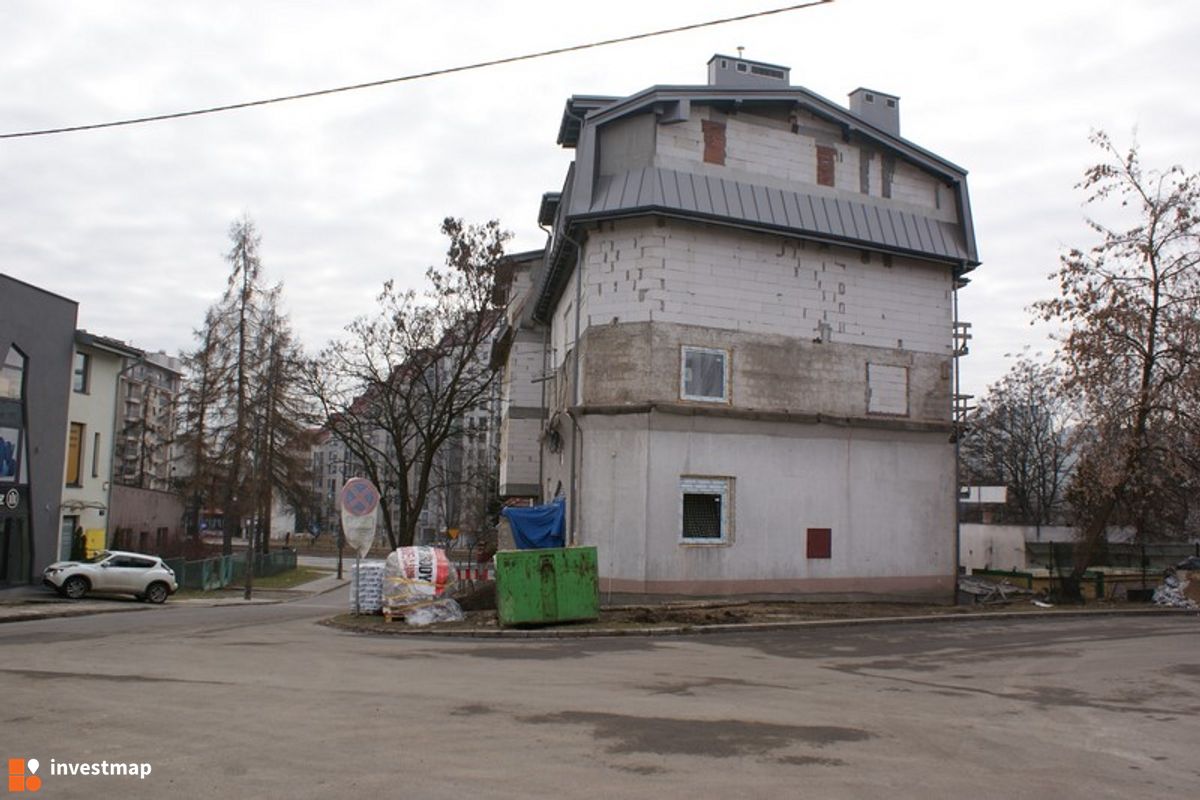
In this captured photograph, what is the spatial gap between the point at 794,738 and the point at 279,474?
47.7m

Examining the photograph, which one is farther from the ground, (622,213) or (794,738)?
(622,213)

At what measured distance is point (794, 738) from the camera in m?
8.55

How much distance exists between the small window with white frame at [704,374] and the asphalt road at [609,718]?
22.7 ft

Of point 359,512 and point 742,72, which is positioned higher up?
point 742,72

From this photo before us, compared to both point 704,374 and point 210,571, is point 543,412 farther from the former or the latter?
point 210,571

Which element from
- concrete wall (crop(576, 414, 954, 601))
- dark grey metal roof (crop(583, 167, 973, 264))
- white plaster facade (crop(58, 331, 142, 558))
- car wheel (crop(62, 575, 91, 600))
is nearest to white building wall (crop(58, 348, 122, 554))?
white plaster facade (crop(58, 331, 142, 558))

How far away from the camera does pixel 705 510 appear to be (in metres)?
21.6

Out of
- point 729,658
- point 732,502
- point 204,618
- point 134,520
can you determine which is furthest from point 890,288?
point 134,520

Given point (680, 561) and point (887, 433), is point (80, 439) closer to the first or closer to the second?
point (680, 561)

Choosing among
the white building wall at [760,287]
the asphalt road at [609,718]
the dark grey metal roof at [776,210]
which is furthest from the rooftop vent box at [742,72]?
the asphalt road at [609,718]

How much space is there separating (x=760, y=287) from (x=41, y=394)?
24.4 meters

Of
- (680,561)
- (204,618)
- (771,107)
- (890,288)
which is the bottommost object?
(204,618)

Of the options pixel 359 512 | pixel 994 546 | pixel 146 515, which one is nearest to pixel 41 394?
pixel 146 515

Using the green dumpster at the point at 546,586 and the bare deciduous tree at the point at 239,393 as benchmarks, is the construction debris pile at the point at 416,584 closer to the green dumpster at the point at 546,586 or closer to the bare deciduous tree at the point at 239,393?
the green dumpster at the point at 546,586
